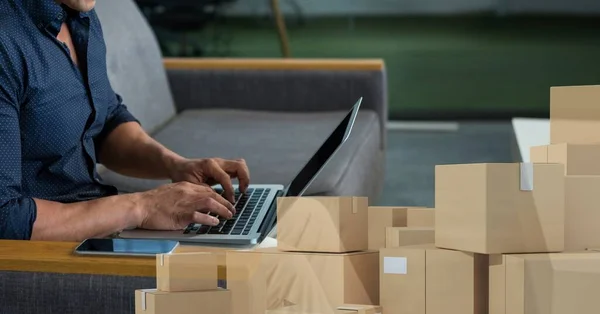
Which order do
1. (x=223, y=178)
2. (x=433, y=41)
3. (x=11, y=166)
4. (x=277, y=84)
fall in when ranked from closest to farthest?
(x=11, y=166), (x=223, y=178), (x=277, y=84), (x=433, y=41)

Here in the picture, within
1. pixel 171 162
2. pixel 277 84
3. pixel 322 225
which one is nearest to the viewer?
pixel 322 225

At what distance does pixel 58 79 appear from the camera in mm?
1928

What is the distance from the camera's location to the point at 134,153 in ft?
7.55

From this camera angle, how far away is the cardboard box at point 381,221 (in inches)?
58.4

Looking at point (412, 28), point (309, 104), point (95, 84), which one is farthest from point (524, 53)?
point (95, 84)

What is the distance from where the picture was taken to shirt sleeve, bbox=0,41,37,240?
5.43 feet

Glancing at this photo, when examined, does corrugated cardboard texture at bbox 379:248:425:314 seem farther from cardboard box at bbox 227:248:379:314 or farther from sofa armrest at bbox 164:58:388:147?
sofa armrest at bbox 164:58:388:147

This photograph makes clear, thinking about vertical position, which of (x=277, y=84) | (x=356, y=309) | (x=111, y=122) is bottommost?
(x=356, y=309)

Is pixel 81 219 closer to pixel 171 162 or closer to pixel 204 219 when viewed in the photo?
pixel 204 219

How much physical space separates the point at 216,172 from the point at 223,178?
1.3 inches

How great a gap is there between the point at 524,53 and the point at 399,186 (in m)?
2.27

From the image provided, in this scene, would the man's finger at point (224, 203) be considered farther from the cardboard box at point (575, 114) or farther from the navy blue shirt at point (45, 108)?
the cardboard box at point (575, 114)

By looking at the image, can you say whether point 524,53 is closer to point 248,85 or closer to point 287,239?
point 248,85

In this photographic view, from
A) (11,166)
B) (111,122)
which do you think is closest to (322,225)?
(11,166)
